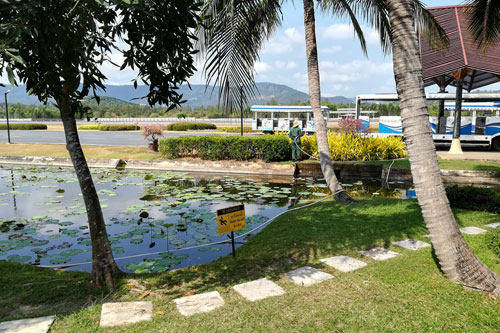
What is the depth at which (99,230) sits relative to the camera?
151 inches

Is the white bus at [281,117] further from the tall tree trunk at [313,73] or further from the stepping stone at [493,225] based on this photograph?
the stepping stone at [493,225]

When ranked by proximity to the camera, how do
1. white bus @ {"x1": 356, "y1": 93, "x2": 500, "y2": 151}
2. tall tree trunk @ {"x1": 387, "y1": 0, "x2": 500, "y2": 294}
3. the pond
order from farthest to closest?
white bus @ {"x1": 356, "y1": 93, "x2": 500, "y2": 151} < the pond < tall tree trunk @ {"x1": 387, "y1": 0, "x2": 500, "y2": 294}

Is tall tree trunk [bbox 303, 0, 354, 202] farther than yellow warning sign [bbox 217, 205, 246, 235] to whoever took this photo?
Yes

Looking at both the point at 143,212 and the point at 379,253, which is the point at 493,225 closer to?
the point at 379,253

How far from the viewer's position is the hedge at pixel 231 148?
13.7 meters

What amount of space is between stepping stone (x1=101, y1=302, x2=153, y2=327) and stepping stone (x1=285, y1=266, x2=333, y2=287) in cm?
148

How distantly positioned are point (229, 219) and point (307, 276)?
1.22 meters

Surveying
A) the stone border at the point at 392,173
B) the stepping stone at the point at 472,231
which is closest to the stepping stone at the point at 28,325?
the stepping stone at the point at 472,231

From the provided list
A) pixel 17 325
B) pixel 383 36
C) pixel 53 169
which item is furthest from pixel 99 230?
pixel 53 169

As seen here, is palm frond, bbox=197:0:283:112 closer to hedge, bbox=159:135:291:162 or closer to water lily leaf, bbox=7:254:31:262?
water lily leaf, bbox=7:254:31:262

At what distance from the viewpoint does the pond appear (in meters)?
5.13

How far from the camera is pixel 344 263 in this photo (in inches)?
159

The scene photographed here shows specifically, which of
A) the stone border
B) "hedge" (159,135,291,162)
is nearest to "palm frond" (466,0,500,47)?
→ the stone border

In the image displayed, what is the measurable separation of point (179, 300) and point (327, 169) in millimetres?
5412
